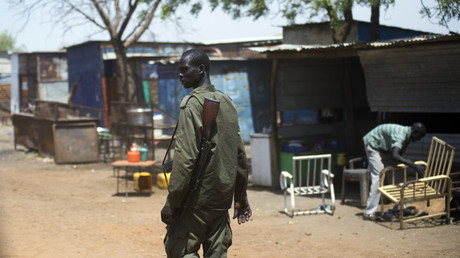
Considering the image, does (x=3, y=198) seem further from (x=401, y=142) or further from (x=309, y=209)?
(x=401, y=142)

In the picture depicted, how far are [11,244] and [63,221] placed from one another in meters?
1.65

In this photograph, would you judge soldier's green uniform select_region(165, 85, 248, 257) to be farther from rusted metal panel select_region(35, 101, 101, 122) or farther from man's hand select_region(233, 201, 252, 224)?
rusted metal panel select_region(35, 101, 101, 122)

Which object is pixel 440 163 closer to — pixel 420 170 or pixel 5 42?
pixel 420 170

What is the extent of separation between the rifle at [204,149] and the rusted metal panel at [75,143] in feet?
39.9

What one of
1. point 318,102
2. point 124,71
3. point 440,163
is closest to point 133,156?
point 318,102

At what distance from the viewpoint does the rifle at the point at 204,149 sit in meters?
3.93

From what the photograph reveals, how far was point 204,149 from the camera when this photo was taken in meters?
3.94

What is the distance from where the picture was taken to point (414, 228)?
816 cm

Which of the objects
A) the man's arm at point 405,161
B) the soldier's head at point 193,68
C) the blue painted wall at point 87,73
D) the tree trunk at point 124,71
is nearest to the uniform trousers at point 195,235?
the soldier's head at point 193,68

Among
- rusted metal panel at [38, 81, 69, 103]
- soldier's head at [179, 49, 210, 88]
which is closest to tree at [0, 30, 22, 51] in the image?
rusted metal panel at [38, 81, 69, 103]

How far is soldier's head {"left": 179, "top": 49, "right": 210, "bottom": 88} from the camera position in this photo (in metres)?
4.11

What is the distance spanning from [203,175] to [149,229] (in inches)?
179

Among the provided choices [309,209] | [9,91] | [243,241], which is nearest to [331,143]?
[309,209]

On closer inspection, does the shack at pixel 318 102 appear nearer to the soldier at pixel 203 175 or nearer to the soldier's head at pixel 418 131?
the soldier's head at pixel 418 131
